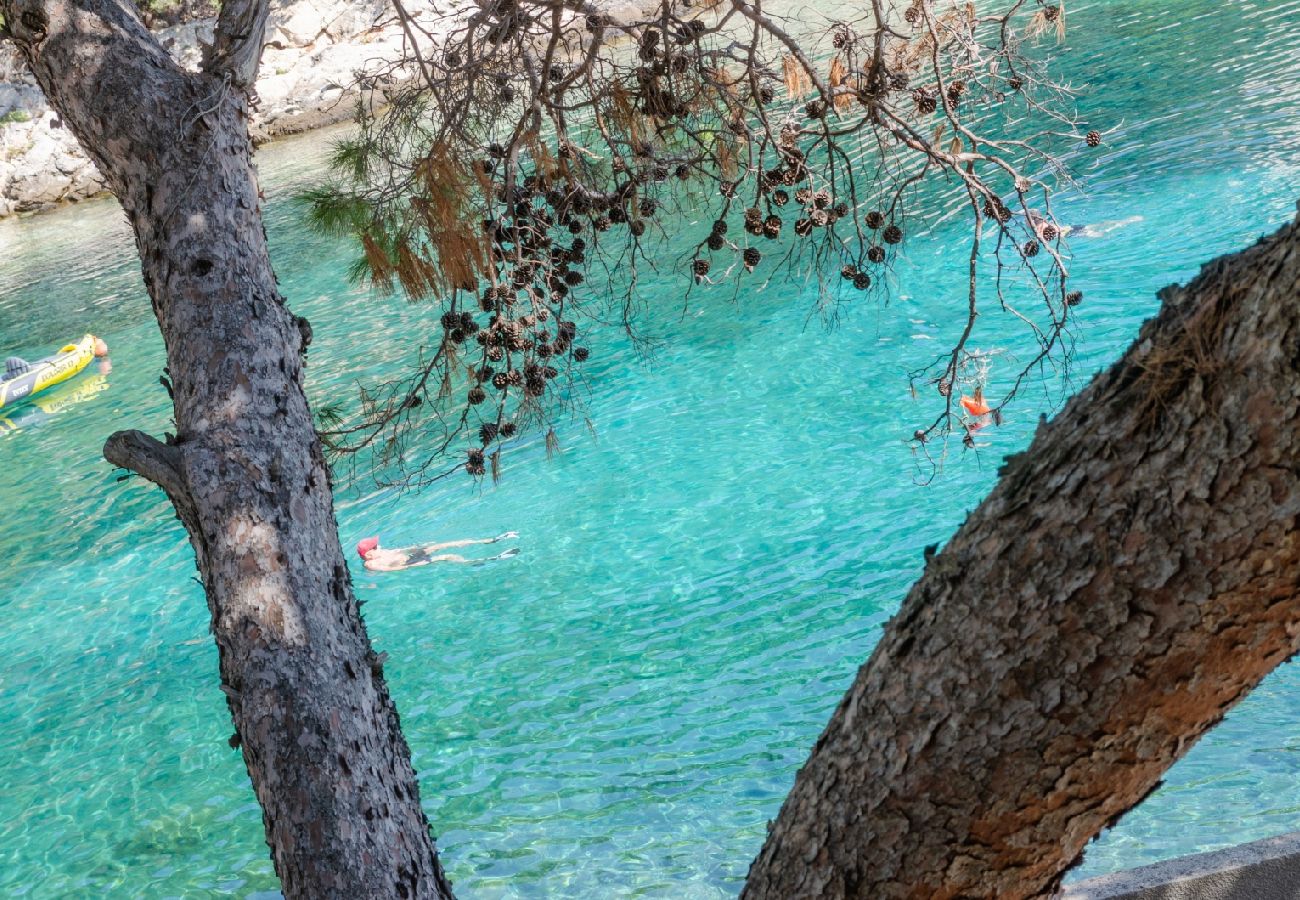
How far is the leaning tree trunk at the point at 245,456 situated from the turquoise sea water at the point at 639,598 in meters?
2.53

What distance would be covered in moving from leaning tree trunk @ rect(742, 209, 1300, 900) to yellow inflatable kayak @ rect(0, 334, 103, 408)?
11.2 metres

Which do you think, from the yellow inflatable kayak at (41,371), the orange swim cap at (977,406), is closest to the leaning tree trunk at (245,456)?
the orange swim cap at (977,406)

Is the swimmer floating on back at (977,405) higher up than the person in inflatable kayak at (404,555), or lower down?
higher up

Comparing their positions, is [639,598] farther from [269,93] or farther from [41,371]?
[269,93]

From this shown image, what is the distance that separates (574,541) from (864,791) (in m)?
5.24

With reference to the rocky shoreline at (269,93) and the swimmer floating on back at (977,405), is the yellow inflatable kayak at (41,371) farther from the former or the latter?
the swimmer floating on back at (977,405)

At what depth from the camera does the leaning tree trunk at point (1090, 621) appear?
95cm

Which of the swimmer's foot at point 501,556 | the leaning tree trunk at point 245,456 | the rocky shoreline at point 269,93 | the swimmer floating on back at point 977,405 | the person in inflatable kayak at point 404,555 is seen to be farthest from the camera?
the rocky shoreline at point 269,93

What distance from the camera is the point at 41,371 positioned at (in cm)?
1066

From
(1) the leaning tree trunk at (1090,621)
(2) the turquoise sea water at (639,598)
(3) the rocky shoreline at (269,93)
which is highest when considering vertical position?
(3) the rocky shoreline at (269,93)

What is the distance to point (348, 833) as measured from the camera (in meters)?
1.46

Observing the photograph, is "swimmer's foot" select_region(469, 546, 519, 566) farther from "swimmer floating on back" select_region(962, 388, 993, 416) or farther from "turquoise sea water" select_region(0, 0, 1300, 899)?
"swimmer floating on back" select_region(962, 388, 993, 416)

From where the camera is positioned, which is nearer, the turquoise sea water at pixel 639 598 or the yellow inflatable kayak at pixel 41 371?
the turquoise sea water at pixel 639 598

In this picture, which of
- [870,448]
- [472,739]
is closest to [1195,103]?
[870,448]
